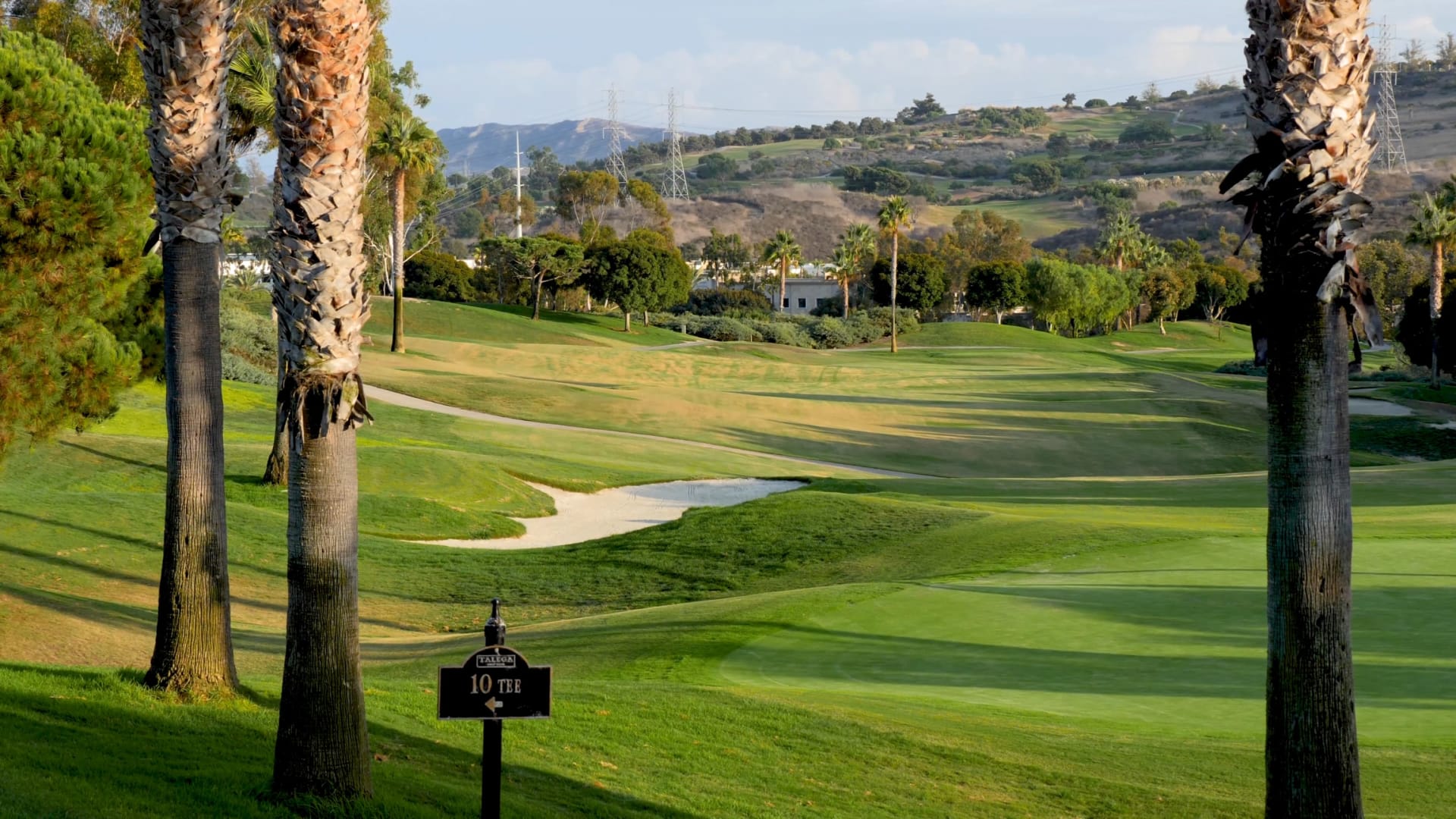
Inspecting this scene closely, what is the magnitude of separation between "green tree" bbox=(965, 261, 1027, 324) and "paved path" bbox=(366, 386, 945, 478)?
72598 millimetres

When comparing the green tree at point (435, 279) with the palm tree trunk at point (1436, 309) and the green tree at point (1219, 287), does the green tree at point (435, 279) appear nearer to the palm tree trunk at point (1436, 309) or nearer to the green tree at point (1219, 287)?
the green tree at point (1219, 287)

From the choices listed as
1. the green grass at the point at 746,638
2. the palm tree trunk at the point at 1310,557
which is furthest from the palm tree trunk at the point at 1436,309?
the palm tree trunk at the point at 1310,557

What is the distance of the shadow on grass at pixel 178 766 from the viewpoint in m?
7.98

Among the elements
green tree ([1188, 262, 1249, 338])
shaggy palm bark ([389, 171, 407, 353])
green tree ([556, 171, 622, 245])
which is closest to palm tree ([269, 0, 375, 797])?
shaggy palm bark ([389, 171, 407, 353])

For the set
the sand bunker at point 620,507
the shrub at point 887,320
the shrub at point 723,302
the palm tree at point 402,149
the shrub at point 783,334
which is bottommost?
the sand bunker at point 620,507

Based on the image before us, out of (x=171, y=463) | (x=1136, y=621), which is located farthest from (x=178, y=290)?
(x=1136, y=621)

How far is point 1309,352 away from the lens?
7762mm

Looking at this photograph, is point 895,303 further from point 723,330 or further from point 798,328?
point 723,330

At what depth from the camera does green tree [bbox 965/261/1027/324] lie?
118500mm

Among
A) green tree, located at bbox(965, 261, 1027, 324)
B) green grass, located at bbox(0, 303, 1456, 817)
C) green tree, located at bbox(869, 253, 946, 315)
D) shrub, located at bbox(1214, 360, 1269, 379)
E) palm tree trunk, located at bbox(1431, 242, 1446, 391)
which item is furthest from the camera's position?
green tree, located at bbox(965, 261, 1027, 324)

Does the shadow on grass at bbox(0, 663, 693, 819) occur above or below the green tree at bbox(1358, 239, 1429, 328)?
below

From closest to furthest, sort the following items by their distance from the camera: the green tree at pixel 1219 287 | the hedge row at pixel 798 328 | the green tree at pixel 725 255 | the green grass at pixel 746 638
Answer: the green grass at pixel 746 638
the hedge row at pixel 798 328
the green tree at pixel 1219 287
the green tree at pixel 725 255

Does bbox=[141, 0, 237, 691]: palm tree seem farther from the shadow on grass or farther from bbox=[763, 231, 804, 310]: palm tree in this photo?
bbox=[763, 231, 804, 310]: palm tree

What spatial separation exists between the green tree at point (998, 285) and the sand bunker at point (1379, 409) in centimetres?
5535
